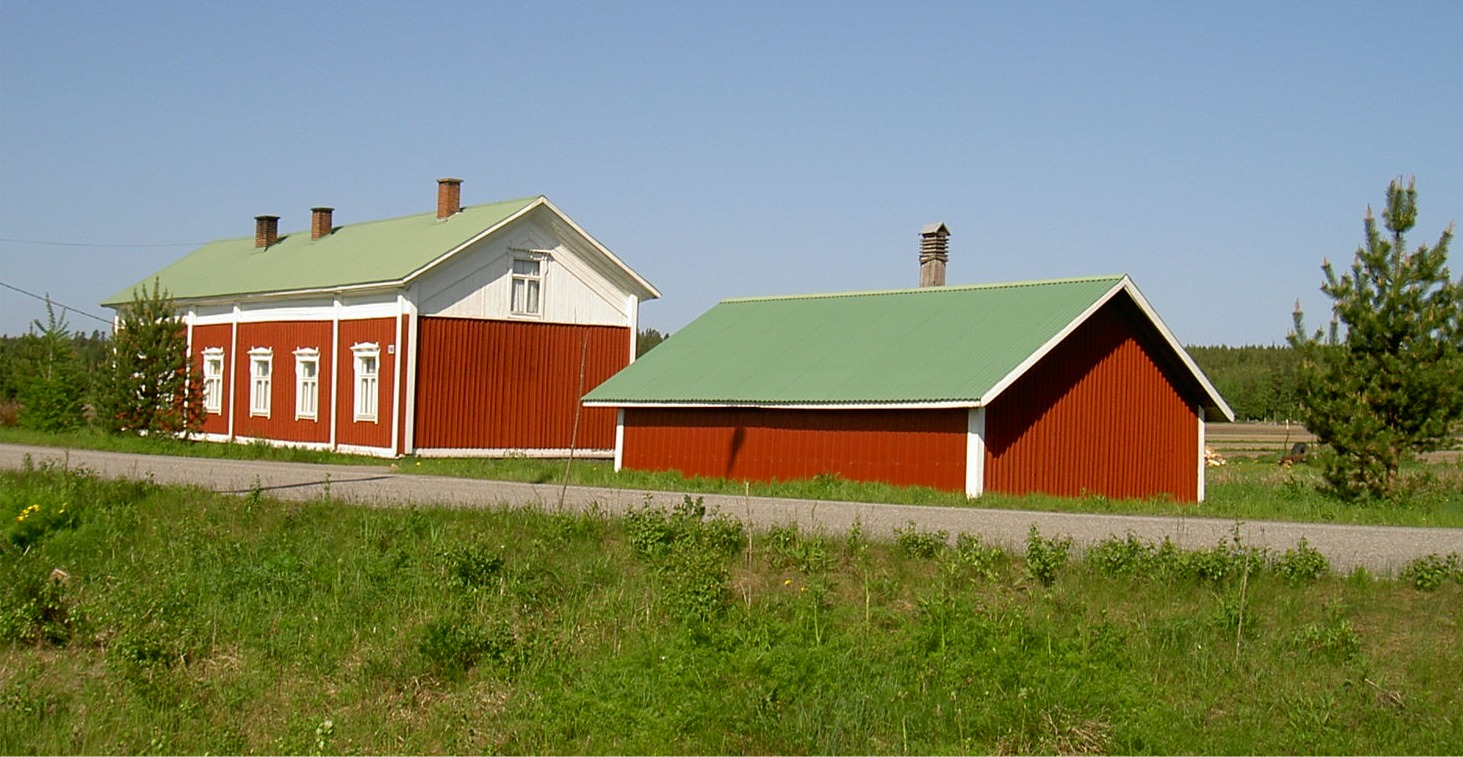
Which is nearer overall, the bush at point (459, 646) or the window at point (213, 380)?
the bush at point (459, 646)

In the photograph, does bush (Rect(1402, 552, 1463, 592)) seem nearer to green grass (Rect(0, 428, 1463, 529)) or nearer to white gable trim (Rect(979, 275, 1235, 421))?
green grass (Rect(0, 428, 1463, 529))

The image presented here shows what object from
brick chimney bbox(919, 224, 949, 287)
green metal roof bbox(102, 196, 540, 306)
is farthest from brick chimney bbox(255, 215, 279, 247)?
brick chimney bbox(919, 224, 949, 287)

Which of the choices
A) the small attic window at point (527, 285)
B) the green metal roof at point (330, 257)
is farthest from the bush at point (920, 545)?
the small attic window at point (527, 285)

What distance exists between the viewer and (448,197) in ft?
114

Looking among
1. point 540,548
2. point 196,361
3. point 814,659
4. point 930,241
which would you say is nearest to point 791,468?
point 930,241

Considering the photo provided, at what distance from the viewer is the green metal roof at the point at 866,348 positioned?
899 inches

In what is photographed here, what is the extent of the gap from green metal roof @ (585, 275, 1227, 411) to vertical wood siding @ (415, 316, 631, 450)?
3.07 m

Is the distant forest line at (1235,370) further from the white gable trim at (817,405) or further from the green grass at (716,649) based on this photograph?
the green grass at (716,649)

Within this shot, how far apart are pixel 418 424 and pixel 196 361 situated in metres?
11.3

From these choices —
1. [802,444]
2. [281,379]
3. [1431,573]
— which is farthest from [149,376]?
[1431,573]

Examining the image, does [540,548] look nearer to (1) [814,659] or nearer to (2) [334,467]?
(1) [814,659]

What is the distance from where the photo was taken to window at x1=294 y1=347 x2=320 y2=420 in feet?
110

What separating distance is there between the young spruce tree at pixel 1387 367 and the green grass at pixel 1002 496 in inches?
29.8

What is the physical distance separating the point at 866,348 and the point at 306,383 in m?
14.9
